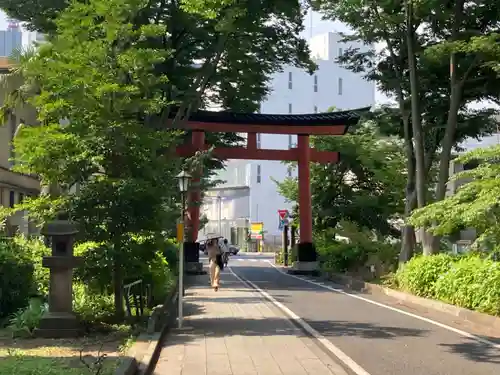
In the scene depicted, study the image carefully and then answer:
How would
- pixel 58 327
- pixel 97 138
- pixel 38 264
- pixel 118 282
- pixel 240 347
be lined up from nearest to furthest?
pixel 240 347 < pixel 58 327 < pixel 97 138 < pixel 118 282 < pixel 38 264

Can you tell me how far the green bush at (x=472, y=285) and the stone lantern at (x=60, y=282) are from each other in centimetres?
835

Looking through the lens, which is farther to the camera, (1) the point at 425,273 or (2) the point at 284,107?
(2) the point at 284,107

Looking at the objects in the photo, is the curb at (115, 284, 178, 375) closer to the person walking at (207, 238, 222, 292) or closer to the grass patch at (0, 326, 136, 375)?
the grass patch at (0, 326, 136, 375)

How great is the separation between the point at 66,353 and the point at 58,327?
5.68 ft

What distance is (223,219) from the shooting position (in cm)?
8688

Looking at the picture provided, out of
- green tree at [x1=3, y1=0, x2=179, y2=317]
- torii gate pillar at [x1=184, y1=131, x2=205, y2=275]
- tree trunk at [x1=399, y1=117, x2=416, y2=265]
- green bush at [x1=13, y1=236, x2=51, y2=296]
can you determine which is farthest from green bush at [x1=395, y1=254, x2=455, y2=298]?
torii gate pillar at [x1=184, y1=131, x2=205, y2=275]

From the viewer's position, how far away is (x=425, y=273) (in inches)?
725

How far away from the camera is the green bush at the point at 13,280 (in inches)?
496

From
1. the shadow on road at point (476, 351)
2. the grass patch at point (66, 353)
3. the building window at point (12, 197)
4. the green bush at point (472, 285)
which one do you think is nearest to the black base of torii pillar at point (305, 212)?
the building window at point (12, 197)

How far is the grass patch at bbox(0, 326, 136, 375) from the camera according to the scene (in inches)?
295

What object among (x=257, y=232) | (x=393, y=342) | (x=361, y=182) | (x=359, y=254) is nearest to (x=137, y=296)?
(x=393, y=342)

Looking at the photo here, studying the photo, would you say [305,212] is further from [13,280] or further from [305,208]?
[13,280]

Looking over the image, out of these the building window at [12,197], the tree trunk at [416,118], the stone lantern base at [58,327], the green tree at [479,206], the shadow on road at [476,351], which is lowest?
the shadow on road at [476,351]

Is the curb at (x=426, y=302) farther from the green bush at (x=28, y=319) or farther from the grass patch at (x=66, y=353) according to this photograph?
the green bush at (x=28, y=319)
